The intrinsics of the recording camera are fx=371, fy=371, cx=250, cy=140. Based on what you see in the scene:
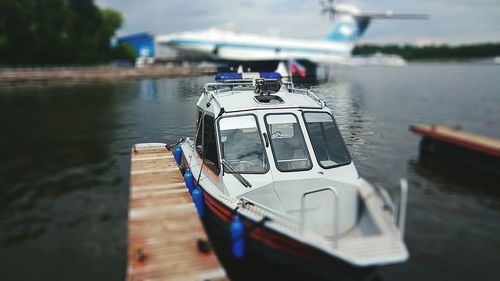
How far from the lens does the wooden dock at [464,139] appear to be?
50.9 feet

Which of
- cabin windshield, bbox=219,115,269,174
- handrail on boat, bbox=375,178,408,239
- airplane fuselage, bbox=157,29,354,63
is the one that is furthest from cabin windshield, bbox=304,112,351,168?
airplane fuselage, bbox=157,29,354,63

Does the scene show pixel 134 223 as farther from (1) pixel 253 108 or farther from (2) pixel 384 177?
(2) pixel 384 177

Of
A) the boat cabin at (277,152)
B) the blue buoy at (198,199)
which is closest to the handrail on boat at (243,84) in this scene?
the boat cabin at (277,152)

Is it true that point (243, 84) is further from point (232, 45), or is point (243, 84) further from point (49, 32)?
point (49, 32)

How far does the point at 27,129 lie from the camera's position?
25.3m

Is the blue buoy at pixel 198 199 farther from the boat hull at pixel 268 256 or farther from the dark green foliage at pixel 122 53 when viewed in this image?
the dark green foliage at pixel 122 53

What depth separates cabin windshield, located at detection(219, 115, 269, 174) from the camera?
8.55m

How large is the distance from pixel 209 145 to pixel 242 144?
1203mm

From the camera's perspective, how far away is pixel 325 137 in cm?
902

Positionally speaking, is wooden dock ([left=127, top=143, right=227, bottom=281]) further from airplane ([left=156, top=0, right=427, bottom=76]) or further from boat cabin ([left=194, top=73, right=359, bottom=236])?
airplane ([left=156, top=0, right=427, bottom=76])

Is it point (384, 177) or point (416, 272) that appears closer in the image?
point (416, 272)

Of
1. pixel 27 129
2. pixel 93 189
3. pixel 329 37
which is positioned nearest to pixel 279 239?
pixel 93 189

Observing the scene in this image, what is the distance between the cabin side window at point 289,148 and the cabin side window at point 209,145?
4.74ft

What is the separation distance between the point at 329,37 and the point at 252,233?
91018 millimetres
